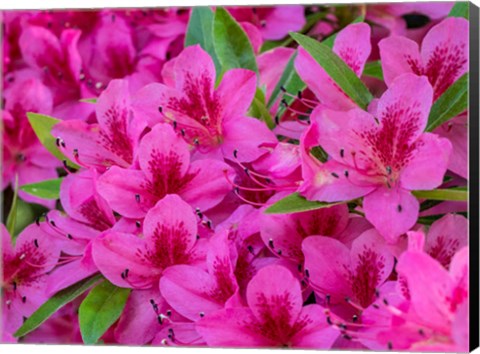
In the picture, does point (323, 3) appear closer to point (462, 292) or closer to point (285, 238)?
point (285, 238)

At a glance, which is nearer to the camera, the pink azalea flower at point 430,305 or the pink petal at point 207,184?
the pink azalea flower at point 430,305

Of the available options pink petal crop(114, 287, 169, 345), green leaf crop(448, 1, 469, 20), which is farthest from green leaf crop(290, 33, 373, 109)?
pink petal crop(114, 287, 169, 345)

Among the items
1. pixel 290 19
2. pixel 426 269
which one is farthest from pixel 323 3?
pixel 426 269

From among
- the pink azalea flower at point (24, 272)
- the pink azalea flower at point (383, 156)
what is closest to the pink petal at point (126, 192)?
the pink azalea flower at point (24, 272)

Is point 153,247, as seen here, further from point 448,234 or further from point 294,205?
point 448,234

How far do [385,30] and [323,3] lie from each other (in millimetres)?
148

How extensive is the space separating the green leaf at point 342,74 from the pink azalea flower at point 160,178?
284mm

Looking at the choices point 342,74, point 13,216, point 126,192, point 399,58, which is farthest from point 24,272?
point 399,58

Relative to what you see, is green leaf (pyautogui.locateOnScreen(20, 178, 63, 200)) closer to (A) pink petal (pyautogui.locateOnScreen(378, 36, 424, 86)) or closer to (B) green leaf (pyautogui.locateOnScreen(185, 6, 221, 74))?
(B) green leaf (pyautogui.locateOnScreen(185, 6, 221, 74))

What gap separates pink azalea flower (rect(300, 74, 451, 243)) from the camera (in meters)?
1.88

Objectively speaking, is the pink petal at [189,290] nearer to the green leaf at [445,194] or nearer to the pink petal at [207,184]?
the pink petal at [207,184]

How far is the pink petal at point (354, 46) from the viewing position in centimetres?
197

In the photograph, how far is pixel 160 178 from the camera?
6.71 feet

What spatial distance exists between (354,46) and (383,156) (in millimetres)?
233
